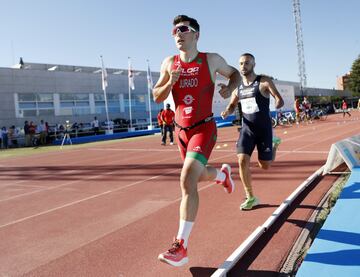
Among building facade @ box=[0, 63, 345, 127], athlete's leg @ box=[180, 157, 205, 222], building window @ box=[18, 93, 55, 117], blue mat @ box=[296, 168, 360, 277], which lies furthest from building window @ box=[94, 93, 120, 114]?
athlete's leg @ box=[180, 157, 205, 222]

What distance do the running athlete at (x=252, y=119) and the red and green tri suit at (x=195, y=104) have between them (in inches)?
63.9

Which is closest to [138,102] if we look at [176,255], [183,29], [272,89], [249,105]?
[249,105]

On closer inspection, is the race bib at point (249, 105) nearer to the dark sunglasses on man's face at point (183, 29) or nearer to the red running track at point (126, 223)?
the red running track at point (126, 223)

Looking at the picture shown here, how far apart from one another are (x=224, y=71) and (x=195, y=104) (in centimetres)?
53

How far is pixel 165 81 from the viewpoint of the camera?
3.75 meters

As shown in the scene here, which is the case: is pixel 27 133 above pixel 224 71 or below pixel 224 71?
below

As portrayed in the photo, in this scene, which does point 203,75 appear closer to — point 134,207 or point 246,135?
point 246,135

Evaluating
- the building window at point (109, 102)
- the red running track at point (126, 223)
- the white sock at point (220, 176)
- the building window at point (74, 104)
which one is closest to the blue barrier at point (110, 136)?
the building window at point (74, 104)

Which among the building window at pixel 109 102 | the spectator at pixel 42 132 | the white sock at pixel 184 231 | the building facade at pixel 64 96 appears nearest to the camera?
the white sock at pixel 184 231

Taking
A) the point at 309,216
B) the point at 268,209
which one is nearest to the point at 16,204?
the point at 268,209

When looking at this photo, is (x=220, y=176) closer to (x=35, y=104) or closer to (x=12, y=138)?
(x=12, y=138)

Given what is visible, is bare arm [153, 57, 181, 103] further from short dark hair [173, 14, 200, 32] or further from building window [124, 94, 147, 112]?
building window [124, 94, 147, 112]

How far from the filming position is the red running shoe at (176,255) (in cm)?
303

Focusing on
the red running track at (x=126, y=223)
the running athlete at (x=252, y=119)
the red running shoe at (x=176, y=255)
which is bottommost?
the red running track at (x=126, y=223)
